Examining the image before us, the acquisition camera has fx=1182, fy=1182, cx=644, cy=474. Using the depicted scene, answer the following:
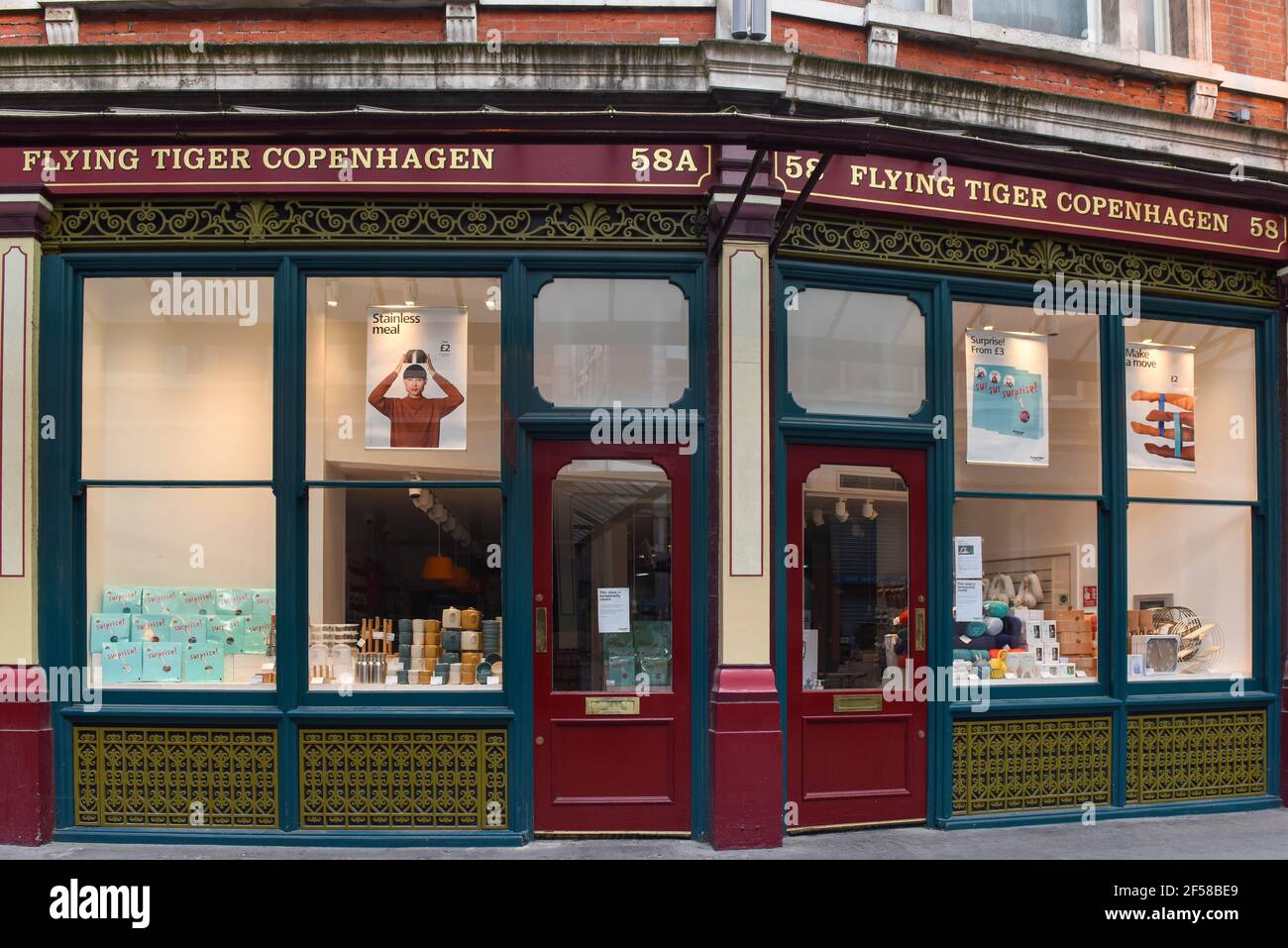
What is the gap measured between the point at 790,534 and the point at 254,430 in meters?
3.91

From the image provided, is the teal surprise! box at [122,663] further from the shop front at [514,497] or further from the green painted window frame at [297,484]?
the green painted window frame at [297,484]

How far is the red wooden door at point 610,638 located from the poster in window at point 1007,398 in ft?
7.94

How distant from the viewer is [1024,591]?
30.3 feet

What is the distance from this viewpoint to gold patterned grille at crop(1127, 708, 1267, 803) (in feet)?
30.1

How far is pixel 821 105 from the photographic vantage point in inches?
335

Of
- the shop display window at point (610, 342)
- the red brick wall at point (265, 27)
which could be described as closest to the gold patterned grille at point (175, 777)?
the shop display window at point (610, 342)

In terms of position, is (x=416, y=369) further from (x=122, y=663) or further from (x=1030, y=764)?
(x=1030, y=764)

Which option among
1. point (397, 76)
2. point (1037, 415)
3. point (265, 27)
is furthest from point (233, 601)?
point (1037, 415)

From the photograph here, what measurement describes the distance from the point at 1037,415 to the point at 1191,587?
6.67 feet

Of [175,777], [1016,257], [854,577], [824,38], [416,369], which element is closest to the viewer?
[175,777]

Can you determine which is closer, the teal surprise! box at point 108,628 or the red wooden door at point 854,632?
Answer: the teal surprise! box at point 108,628

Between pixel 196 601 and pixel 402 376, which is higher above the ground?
pixel 402 376

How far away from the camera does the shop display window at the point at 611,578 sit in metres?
8.30

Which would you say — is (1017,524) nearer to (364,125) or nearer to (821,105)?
(821,105)
